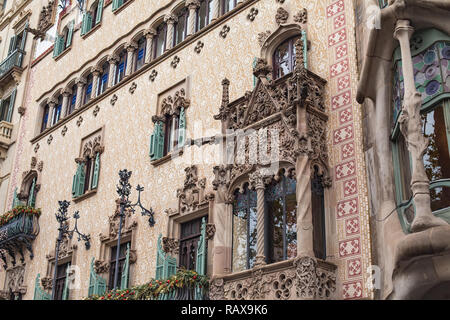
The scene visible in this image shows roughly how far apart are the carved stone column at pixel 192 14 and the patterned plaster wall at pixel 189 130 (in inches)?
24.0

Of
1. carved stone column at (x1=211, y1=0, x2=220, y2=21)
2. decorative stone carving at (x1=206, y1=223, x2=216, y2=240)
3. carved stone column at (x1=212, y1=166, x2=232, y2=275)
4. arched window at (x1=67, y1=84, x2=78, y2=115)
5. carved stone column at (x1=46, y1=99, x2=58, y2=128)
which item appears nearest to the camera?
carved stone column at (x1=212, y1=166, x2=232, y2=275)

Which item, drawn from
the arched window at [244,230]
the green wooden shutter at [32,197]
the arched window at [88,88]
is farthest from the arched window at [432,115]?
the green wooden shutter at [32,197]

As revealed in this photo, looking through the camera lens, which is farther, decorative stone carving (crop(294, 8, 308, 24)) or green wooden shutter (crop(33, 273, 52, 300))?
green wooden shutter (crop(33, 273, 52, 300))

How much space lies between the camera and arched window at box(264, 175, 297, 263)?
13516 millimetres

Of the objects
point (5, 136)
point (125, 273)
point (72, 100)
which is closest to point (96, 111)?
point (72, 100)

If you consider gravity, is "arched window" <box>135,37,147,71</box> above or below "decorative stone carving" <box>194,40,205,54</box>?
above

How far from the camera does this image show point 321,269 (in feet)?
41.6

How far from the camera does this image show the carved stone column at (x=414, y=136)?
32.4 feet

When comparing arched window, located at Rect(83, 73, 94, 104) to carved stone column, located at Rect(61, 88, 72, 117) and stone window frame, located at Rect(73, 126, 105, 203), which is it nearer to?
carved stone column, located at Rect(61, 88, 72, 117)

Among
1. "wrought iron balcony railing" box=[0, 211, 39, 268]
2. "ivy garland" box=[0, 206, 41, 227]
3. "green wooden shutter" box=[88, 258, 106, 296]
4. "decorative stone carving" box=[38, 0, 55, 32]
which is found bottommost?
"green wooden shutter" box=[88, 258, 106, 296]

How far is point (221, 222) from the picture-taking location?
49.2 ft

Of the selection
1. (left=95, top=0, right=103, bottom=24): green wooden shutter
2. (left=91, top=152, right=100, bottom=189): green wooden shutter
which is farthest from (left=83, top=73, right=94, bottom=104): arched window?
(left=91, top=152, right=100, bottom=189): green wooden shutter

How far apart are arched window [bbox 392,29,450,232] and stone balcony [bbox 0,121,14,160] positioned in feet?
72.7

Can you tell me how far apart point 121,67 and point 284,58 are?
8.88 metres
